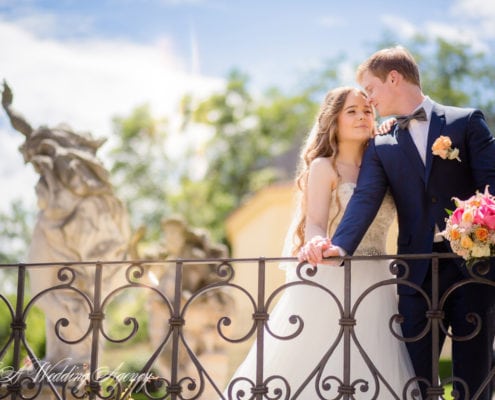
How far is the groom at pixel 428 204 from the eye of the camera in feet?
15.0

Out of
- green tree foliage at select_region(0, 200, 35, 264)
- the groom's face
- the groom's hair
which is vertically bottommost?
green tree foliage at select_region(0, 200, 35, 264)

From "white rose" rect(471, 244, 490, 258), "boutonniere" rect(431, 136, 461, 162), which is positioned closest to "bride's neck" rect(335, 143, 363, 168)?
"boutonniere" rect(431, 136, 461, 162)

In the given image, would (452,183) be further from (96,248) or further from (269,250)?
(269,250)

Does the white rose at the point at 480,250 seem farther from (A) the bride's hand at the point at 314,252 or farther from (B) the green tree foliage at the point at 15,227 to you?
(B) the green tree foliage at the point at 15,227

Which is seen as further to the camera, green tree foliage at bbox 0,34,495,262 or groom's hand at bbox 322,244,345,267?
green tree foliage at bbox 0,34,495,262

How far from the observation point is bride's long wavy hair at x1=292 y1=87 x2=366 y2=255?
17.5 feet

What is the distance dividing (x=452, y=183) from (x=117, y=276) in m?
3.60

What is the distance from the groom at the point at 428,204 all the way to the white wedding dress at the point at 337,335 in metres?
0.19

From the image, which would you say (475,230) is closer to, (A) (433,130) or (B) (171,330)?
(A) (433,130)

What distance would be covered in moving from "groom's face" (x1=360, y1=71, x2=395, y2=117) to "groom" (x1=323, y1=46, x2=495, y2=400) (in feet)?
0.36

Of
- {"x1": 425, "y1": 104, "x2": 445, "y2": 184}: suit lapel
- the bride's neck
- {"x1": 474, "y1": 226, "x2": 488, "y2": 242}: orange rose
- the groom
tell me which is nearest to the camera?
{"x1": 474, "y1": 226, "x2": 488, "y2": 242}: orange rose

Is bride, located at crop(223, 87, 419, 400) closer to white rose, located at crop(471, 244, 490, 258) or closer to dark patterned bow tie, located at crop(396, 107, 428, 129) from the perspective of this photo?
dark patterned bow tie, located at crop(396, 107, 428, 129)

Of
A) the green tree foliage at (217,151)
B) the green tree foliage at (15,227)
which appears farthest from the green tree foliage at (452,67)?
the green tree foliage at (15,227)

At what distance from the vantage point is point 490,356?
4.59m
